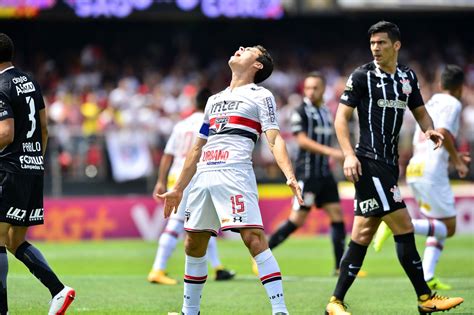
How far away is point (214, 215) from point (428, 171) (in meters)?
4.67

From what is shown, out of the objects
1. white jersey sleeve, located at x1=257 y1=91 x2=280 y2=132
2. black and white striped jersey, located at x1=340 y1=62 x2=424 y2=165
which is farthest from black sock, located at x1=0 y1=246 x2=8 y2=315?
black and white striped jersey, located at x1=340 y1=62 x2=424 y2=165

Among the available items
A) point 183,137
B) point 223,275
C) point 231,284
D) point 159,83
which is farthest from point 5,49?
point 159,83

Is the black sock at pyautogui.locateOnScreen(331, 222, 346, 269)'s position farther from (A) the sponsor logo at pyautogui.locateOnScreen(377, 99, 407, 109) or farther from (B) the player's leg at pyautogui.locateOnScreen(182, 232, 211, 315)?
(B) the player's leg at pyautogui.locateOnScreen(182, 232, 211, 315)

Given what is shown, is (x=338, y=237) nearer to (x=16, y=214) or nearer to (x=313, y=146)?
(x=313, y=146)

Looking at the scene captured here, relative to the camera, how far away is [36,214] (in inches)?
355

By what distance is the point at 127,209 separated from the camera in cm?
2170

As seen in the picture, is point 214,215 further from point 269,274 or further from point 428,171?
point 428,171

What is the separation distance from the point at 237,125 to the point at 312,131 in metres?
5.75

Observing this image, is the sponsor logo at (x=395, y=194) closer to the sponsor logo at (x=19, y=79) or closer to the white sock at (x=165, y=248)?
the sponsor logo at (x=19, y=79)

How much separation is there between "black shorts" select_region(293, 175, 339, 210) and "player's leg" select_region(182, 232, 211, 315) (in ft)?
18.7

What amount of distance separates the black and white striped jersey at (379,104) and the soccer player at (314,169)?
4.42 meters

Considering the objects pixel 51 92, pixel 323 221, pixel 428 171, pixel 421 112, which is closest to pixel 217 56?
pixel 51 92

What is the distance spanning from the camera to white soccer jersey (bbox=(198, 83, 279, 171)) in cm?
858

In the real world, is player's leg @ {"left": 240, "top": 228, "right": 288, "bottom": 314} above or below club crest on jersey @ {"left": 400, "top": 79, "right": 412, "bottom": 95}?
below
